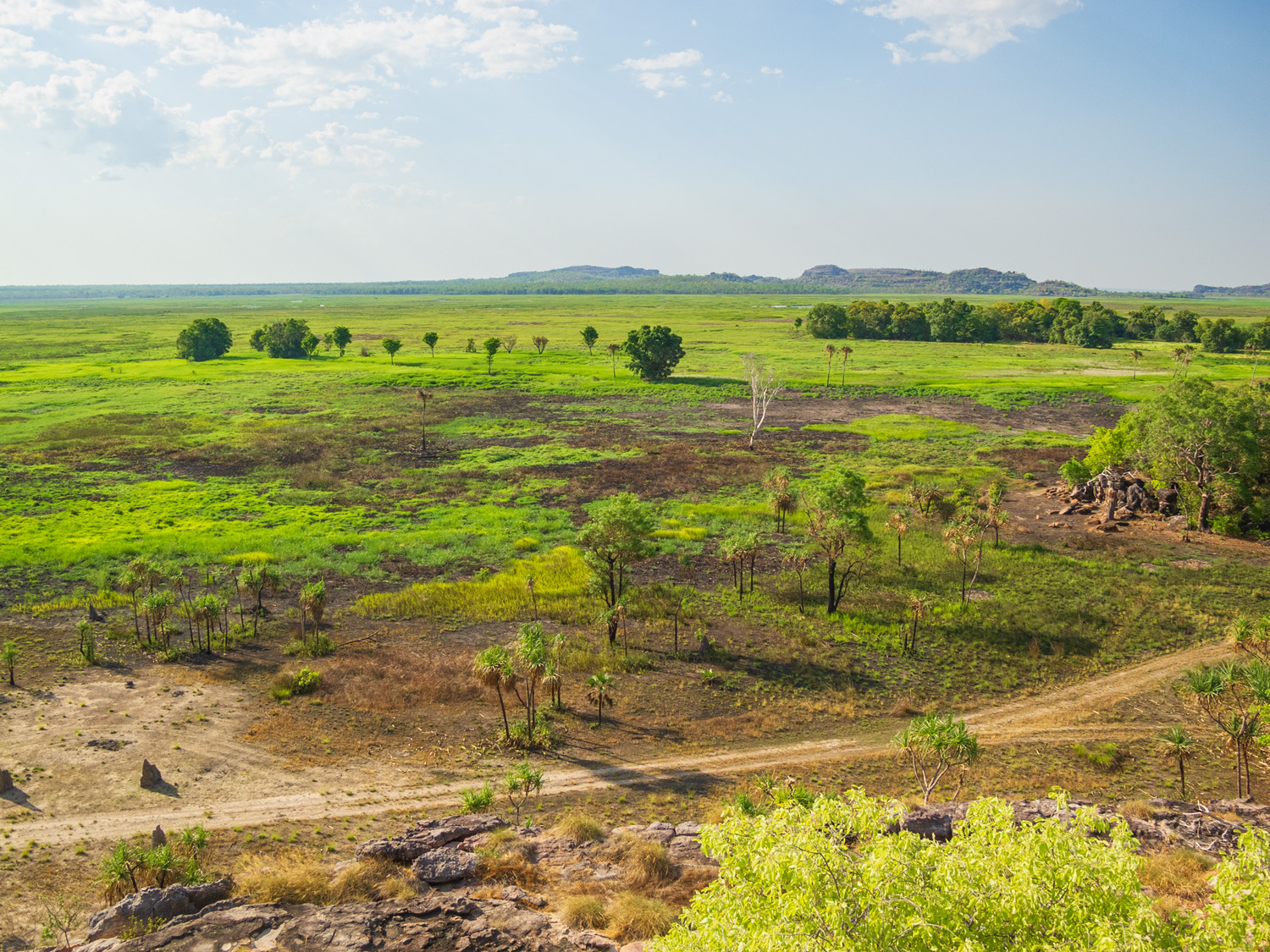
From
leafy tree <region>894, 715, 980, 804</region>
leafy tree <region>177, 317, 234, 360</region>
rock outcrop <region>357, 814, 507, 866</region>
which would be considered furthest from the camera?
leafy tree <region>177, 317, 234, 360</region>

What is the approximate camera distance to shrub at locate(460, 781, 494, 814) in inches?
1003

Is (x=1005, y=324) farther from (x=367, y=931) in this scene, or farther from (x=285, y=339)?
(x=367, y=931)

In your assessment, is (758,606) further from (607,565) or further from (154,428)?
(154,428)

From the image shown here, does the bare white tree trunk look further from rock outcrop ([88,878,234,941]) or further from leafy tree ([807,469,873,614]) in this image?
rock outcrop ([88,878,234,941])

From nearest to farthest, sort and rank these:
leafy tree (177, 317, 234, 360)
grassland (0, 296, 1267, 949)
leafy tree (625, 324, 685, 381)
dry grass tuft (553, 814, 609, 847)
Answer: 1. dry grass tuft (553, 814, 609, 847)
2. grassland (0, 296, 1267, 949)
3. leafy tree (625, 324, 685, 381)
4. leafy tree (177, 317, 234, 360)

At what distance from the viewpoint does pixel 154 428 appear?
93750mm

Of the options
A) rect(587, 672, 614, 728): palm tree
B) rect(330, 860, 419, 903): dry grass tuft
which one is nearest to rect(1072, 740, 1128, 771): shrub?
rect(587, 672, 614, 728): palm tree

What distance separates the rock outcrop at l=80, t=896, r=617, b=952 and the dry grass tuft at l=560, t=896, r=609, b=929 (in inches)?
16.9

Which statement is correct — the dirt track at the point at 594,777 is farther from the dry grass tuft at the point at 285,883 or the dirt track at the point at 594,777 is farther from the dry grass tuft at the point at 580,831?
the dry grass tuft at the point at 285,883

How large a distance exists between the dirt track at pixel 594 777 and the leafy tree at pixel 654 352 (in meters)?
100

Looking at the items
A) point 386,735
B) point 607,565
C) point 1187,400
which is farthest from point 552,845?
point 1187,400

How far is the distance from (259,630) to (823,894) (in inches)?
1505

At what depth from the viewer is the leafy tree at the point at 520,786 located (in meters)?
25.0

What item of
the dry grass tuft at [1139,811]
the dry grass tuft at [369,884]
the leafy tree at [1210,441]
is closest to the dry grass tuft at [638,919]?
the dry grass tuft at [369,884]
